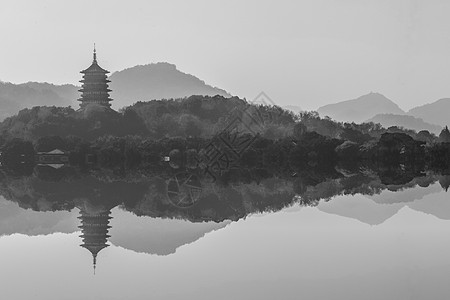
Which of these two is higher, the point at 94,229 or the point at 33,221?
the point at 33,221

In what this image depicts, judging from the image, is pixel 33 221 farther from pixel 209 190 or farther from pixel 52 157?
pixel 52 157

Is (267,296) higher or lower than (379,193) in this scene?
lower

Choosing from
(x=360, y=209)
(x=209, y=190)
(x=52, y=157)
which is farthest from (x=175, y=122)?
(x=360, y=209)

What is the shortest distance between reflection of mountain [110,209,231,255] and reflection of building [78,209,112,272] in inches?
13.5

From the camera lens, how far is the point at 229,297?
1355 cm

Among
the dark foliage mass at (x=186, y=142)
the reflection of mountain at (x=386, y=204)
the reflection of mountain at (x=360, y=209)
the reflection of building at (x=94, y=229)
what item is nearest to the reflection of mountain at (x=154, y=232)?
the reflection of building at (x=94, y=229)

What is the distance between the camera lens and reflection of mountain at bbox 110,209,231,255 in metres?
20.3

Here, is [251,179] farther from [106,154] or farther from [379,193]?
[106,154]

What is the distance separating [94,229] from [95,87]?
300 feet

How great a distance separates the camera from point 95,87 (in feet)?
367

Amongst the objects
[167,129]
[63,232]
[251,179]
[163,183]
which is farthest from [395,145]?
[63,232]

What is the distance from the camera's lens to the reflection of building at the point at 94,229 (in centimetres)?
1864

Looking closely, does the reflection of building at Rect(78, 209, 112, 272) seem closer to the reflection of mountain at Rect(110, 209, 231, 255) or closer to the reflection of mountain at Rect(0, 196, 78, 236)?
the reflection of mountain at Rect(110, 209, 231, 255)

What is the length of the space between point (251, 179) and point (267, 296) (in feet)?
106
